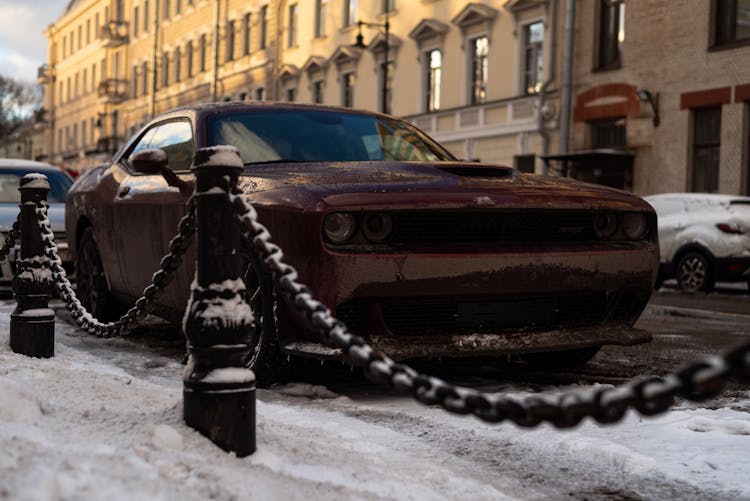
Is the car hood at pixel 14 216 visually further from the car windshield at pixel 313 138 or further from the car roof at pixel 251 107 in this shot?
the car windshield at pixel 313 138

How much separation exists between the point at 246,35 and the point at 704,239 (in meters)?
30.9

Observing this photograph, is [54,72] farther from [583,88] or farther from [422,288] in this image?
[422,288]

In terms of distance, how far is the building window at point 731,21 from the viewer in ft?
66.5

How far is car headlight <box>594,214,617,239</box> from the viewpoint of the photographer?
5.20 m

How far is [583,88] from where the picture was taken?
2373cm

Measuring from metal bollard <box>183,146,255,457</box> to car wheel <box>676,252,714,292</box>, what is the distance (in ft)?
43.0

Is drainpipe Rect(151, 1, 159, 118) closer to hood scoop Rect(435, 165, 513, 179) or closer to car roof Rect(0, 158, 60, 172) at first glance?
car roof Rect(0, 158, 60, 172)

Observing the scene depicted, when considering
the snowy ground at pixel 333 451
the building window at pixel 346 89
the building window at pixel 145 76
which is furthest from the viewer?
the building window at pixel 145 76

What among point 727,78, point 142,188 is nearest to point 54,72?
point 727,78

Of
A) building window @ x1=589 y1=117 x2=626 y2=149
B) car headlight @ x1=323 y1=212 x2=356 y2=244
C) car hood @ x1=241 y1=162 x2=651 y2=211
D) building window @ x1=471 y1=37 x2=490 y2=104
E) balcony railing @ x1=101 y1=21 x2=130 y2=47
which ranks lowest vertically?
car headlight @ x1=323 y1=212 x2=356 y2=244

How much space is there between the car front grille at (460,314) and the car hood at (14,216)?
20.9 feet

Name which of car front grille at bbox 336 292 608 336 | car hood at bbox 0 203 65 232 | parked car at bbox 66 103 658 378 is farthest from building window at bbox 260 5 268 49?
car front grille at bbox 336 292 608 336

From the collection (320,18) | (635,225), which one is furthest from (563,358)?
(320,18)

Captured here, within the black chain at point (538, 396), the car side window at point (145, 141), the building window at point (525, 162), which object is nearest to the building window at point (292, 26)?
the building window at point (525, 162)
